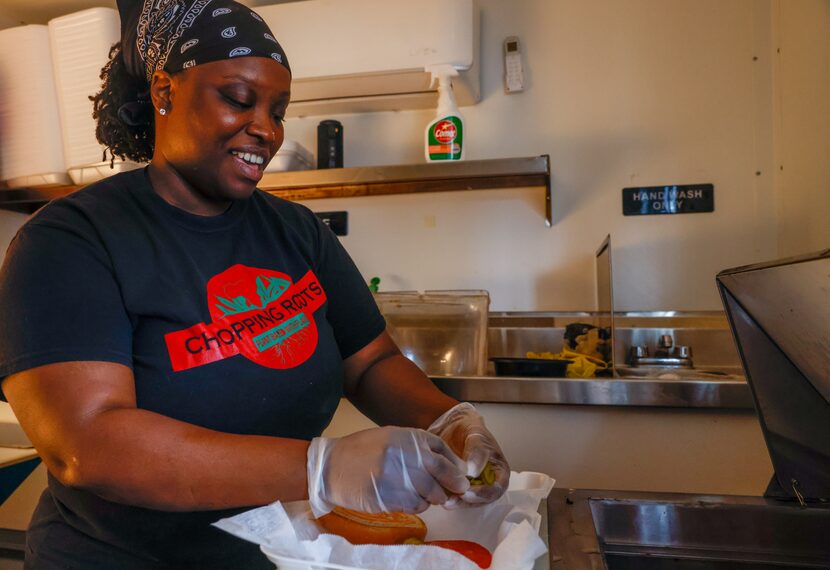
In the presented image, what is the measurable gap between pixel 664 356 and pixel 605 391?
2.07 ft

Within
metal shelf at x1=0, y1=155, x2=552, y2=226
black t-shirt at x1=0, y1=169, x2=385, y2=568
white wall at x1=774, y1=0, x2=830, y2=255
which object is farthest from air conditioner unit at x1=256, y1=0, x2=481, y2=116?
black t-shirt at x1=0, y1=169, x2=385, y2=568

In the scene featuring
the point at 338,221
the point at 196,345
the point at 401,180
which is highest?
the point at 401,180

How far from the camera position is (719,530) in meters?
0.82

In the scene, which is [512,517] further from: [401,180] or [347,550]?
[401,180]

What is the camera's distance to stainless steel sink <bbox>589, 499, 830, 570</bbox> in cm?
81

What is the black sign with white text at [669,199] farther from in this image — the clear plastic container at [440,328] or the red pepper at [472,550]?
the red pepper at [472,550]

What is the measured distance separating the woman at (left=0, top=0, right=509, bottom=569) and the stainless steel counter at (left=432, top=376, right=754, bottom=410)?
0.41m

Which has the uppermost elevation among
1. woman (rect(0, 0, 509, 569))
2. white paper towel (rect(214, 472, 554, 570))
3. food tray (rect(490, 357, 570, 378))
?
woman (rect(0, 0, 509, 569))

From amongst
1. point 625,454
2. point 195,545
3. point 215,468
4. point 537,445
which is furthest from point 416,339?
point 215,468

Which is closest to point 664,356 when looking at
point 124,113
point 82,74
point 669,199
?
point 669,199

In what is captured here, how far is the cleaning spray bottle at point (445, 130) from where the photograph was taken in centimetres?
203

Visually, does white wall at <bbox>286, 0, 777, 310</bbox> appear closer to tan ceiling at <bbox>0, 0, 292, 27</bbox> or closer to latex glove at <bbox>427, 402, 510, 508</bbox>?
tan ceiling at <bbox>0, 0, 292, 27</bbox>

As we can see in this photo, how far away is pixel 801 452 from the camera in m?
0.87

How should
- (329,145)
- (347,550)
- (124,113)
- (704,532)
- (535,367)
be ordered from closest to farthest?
(347,550)
(704,532)
(124,113)
(535,367)
(329,145)
